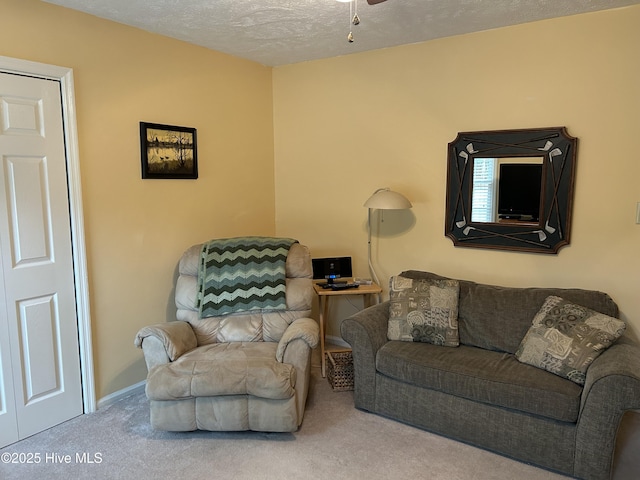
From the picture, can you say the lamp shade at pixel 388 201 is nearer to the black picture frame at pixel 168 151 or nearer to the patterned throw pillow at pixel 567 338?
the patterned throw pillow at pixel 567 338

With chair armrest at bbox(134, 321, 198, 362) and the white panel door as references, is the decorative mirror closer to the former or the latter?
chair armrest at bbox(134, 321, 198, 362)

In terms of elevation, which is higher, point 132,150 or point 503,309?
point 132,150

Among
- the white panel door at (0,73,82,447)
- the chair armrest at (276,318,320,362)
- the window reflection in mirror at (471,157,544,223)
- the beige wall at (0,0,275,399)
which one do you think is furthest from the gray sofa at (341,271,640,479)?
the white panel door at (0,73,82,447)

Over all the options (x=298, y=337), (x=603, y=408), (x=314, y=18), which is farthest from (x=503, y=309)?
(x=314, y=18)

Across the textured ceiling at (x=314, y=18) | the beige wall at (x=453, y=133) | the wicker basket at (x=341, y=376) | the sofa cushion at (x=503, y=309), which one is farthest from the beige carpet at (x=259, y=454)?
the textured ceiling at (x=314, y=18)

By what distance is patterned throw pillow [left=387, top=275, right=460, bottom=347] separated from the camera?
2.92 metres

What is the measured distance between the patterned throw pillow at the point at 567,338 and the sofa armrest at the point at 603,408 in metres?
0.11

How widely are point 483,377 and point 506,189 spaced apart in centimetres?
135

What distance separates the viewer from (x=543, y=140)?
2975 millimetres

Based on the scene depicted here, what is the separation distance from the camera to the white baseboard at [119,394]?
3010 millimetres

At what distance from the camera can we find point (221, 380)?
8.20 feet

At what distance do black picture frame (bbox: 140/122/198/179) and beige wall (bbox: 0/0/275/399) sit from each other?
2.1 inches

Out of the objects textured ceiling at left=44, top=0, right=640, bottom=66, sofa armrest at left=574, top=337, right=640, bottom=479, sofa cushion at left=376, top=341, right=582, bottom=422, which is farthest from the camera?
textured ceiling at left=44, top=0, right=640, bottom=66

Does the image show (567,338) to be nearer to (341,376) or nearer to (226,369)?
(341,376)
